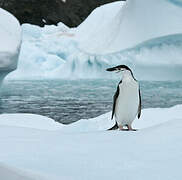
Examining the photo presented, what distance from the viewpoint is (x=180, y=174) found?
1.01 m

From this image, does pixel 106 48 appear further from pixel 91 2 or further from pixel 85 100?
pixel 91 2

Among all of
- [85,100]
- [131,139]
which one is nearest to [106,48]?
[85,100]

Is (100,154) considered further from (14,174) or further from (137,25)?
(137,25)

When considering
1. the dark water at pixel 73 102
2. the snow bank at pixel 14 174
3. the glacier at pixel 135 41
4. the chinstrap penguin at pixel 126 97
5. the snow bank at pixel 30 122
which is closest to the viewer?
the snow bank at pixel 14 174

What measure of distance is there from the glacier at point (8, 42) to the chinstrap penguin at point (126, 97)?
5.06 meters

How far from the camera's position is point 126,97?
7.50 feet

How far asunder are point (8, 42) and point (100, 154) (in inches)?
254

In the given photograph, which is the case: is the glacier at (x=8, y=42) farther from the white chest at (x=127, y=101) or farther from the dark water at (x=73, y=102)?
the white chest at (x=127, y=101)

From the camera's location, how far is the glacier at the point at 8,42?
23.4 ft

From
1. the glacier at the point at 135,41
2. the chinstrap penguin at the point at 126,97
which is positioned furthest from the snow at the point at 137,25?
the chinstrap penguin at the point at 126,97

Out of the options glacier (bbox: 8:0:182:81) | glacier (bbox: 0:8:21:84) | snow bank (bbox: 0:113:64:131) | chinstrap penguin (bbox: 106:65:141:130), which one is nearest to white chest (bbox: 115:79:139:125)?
chinstrap penguin (bbox: 106:65:141:130)

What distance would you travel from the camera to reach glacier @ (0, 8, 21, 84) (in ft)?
23.4

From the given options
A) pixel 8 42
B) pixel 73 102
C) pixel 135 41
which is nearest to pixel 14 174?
pixel 8 42

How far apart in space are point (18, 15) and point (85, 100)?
21476 mm
